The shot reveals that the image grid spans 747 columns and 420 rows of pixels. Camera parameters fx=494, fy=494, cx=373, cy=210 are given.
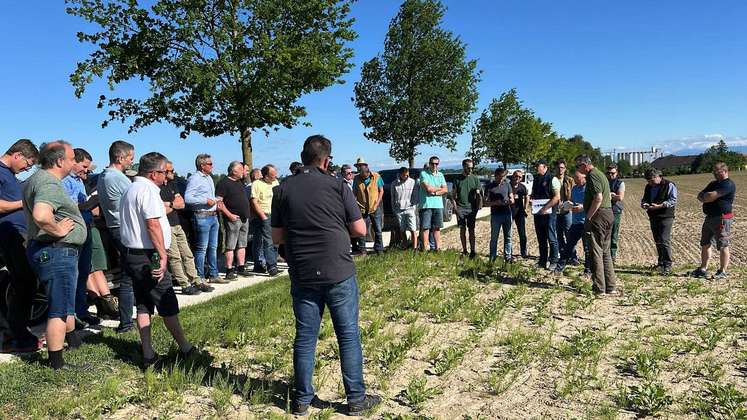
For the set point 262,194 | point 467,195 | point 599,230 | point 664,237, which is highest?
point 262,194

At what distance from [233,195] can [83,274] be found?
2957mm

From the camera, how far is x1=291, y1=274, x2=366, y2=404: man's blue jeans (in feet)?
11.4

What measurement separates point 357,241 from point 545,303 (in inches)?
187

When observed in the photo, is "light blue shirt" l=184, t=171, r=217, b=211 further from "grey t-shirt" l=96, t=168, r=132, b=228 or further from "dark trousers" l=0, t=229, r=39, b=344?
"dark trousers" l=0, t=229, r=39, b=344

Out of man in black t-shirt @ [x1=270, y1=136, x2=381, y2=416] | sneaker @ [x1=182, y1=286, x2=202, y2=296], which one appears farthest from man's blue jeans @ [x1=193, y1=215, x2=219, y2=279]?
man in black t-shirt @ [x1=270, y1=136, x2=381, y2=416]

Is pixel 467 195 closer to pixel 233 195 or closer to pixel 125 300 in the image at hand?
pixel 233 195

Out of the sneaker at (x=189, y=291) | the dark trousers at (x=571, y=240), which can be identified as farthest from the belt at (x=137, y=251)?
the dark trousers at (x=571, y=240)

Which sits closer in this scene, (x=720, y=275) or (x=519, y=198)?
(x=720, y=275)

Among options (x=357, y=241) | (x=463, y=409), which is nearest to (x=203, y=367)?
(x=463, y=409)

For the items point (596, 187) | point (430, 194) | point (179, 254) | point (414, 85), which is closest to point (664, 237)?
point (596, 187)

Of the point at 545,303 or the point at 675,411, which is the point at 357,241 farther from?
the point at 675,411

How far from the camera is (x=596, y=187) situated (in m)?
6.69

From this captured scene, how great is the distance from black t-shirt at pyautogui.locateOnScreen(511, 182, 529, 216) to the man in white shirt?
667 centimetres

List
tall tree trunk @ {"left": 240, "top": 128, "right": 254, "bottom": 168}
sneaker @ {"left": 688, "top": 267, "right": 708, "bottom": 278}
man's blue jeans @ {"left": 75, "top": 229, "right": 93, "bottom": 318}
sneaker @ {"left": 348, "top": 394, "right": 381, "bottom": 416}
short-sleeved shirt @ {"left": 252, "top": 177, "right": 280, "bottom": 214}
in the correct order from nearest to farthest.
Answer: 1. sneaker @ {"left": 348, "top": 394, "right": 381, "bottom": 416}
2. man's blue jeans @ {"left": 75, "top": 229, "right": 93, "bottom": 318}
3. sneaker @ {"left": 688, "top": 267, "right": 708, "bottom": 278}
4. short-sleeved shirt @ {"left": 252, "top": 177, "right": 280, "bottom": 214}
5. tall tree trunk @ {"left": 240, "top": 128, "right": 254, "bottom": 168}
